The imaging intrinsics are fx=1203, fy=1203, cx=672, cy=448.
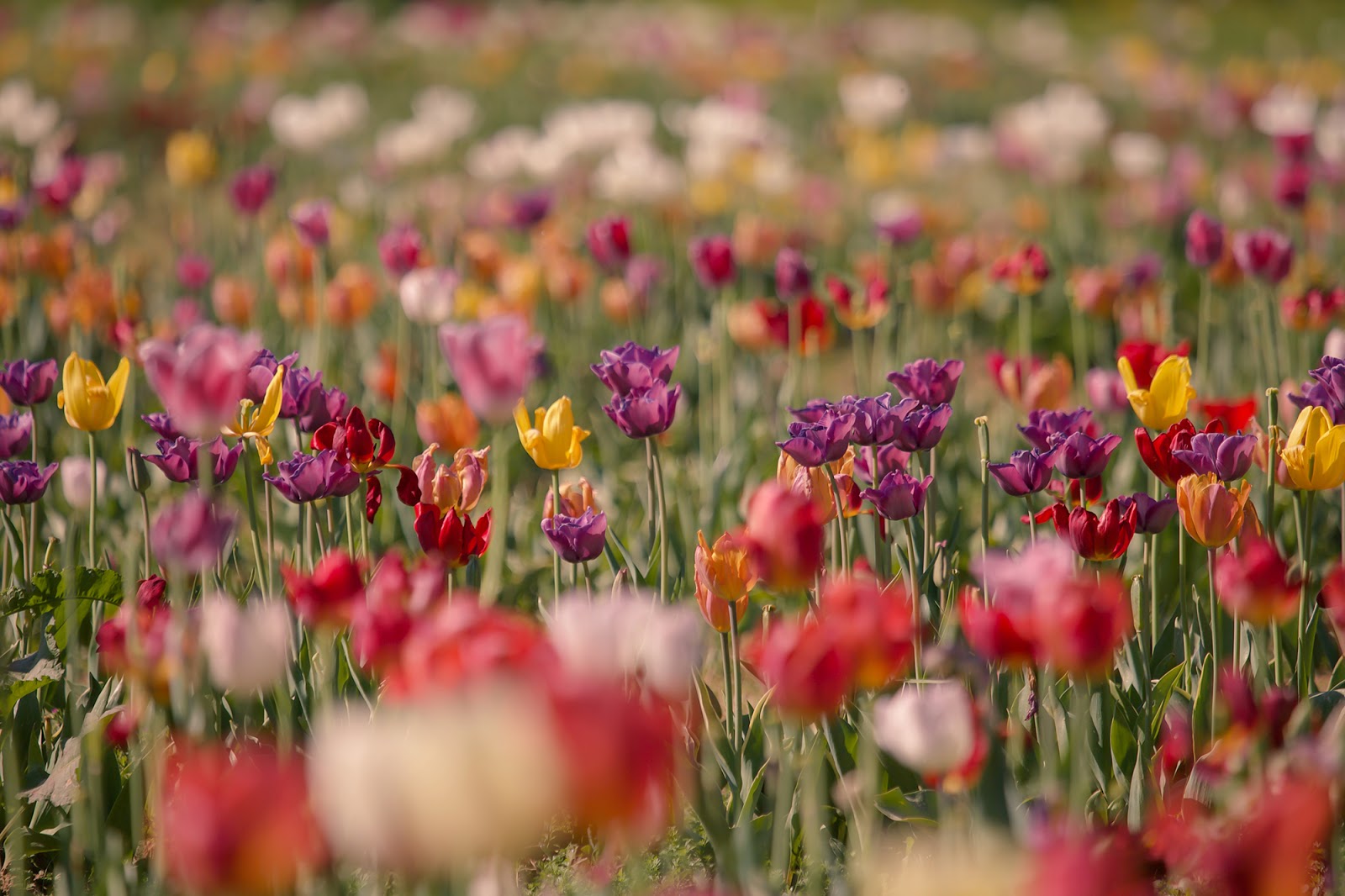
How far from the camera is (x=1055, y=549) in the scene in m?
1.16

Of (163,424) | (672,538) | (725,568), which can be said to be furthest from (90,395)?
(672,538)

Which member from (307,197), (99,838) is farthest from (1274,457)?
(307,197)

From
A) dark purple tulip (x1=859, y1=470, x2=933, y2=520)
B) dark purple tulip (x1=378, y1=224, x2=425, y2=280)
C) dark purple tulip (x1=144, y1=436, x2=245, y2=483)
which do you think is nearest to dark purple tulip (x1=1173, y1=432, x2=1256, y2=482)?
dark purple tulip (x1=859, y1=470, x2=933, y2=520)

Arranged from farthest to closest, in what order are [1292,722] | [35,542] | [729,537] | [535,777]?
[35,542] → [729,537] → [1292,722] → [535,777]

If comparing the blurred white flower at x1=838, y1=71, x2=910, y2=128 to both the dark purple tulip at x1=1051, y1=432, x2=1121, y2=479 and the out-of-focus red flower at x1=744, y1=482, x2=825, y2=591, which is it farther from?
the out-of-focus red flower at x1=744, y1=482, x2=825, y2=591

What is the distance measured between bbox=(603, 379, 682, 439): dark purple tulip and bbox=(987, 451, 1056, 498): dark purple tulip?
0.48 metres

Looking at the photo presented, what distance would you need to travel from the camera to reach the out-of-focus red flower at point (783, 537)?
128 centimetres

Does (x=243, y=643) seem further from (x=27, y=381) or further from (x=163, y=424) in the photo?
(x=27, y=381)

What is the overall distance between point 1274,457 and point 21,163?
3.88m

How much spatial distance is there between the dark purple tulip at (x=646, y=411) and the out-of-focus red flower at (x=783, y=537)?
531 mm

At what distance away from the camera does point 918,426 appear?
180 cm

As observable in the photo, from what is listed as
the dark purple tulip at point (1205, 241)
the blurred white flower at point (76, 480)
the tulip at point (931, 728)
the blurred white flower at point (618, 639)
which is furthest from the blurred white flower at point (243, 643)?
the dark purple tulip at point (1205, 241)

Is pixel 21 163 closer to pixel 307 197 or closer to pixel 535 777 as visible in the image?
pixel 307 197

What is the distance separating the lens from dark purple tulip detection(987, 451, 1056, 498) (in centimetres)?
172
